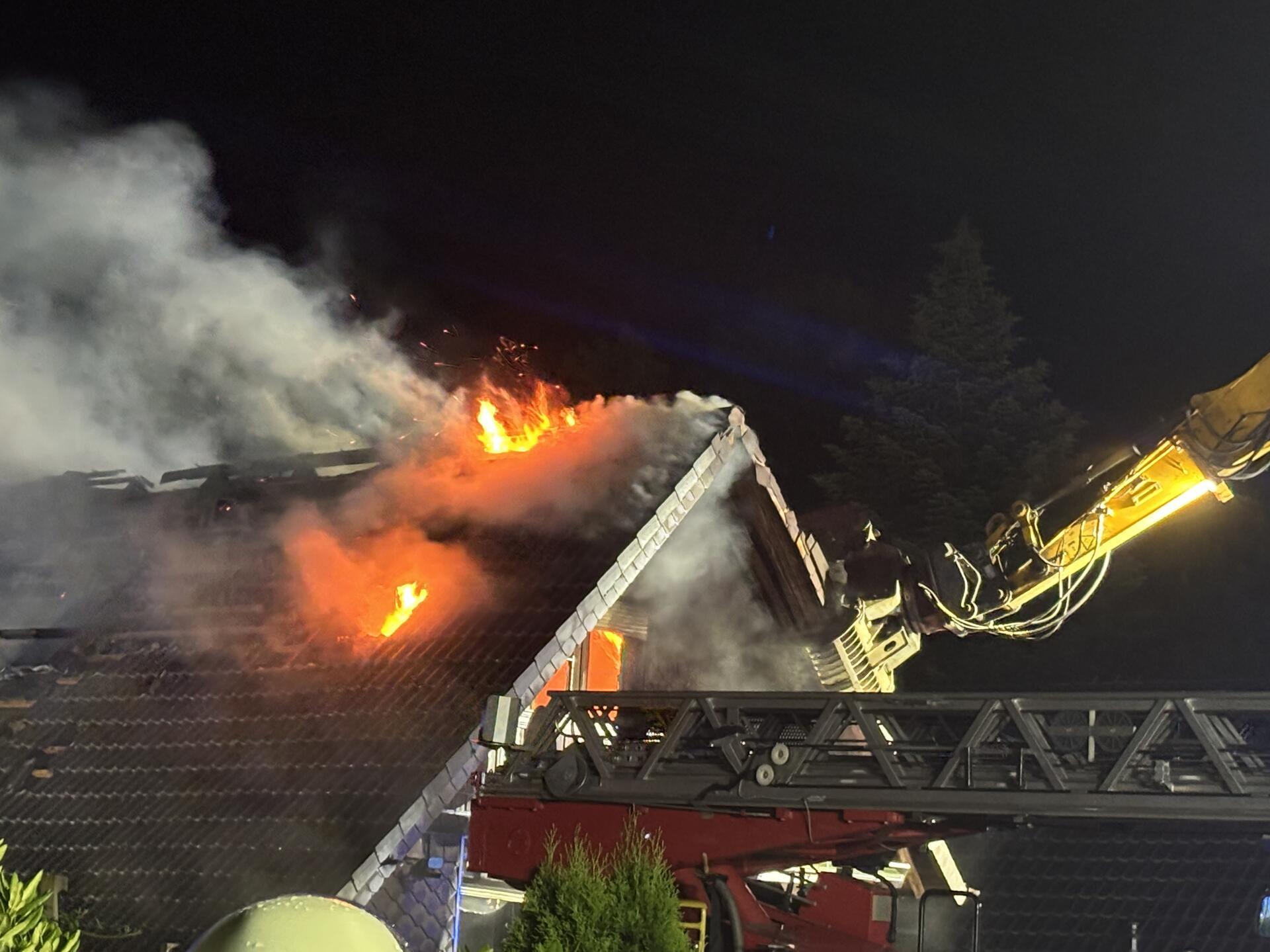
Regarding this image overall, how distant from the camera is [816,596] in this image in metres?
13.9

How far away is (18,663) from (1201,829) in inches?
430

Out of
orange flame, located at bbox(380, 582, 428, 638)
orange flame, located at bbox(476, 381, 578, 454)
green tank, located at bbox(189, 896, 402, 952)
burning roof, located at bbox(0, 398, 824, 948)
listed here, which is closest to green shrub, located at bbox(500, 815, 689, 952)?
burning roof, located at bbox(0, 398, 824, 948)

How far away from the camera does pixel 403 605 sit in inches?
448

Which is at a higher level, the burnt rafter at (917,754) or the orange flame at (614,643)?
the orange flame at (614,643)

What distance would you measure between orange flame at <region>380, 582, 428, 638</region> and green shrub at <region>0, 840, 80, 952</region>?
14.4ft

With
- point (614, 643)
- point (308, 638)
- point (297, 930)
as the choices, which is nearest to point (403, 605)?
point (308, 638)

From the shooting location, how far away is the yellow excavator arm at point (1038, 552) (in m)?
11.1

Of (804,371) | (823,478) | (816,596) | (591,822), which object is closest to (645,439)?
(816,596)

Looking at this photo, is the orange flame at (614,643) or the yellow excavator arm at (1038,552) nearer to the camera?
the yellow excavator arm at (1038,552)

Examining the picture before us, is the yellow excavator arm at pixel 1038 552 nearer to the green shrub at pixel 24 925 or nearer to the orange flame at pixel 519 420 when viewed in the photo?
the orange flame at pixel 519 420

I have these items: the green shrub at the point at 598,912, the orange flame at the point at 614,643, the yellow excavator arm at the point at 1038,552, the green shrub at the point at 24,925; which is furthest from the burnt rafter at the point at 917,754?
the orange flame at the point at 614,643

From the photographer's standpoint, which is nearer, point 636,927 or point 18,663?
point 636,927

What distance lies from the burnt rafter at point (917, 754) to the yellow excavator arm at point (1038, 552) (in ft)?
9.93

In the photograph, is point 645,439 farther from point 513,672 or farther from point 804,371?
point 804,371
